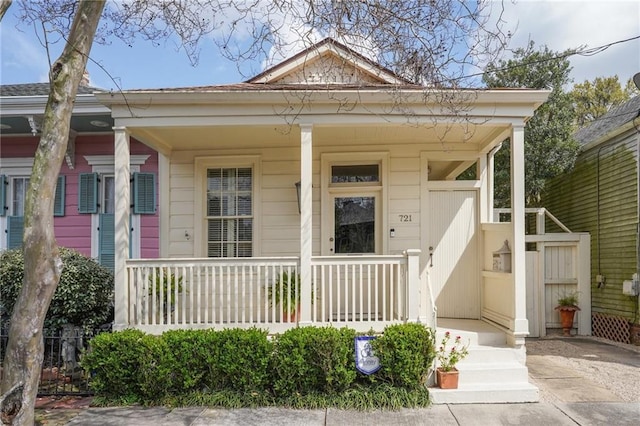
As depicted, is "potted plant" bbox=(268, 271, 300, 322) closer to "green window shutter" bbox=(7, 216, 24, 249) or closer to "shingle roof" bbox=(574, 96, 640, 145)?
"green window shutter" bbox=(7, 216, 24, 249)

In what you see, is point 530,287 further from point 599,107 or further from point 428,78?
point 599,107

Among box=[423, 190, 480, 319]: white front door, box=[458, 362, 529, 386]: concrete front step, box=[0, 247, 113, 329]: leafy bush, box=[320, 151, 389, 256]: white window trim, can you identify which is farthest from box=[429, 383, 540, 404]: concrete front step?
box=[0, 247, 113, 329]: leafy bush

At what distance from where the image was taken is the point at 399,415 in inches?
169

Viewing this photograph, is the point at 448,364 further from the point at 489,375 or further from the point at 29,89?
the point at 29,89

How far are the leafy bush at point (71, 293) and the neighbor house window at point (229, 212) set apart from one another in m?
1.66

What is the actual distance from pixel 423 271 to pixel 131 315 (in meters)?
4.07

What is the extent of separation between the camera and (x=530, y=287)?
25.0ft

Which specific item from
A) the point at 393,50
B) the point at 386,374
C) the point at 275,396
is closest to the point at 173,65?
the point at 393,50

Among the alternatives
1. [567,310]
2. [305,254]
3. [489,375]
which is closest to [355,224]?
[305,254]

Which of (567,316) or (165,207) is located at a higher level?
(165,207)

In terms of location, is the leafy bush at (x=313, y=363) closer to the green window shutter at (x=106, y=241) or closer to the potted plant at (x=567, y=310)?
the green window shutter at (x=106, y=241)

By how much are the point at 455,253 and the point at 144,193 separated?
199 inches

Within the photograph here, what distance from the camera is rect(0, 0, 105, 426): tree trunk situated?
299cm

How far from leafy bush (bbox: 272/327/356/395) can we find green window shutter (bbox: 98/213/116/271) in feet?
13.2
